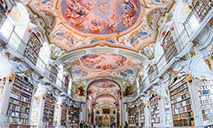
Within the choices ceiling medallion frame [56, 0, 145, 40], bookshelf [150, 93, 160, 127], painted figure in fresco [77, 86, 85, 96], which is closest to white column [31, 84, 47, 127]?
ceiling medallion frame [56, 0, 145, 40]

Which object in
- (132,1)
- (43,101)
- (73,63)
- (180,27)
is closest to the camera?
(180,27)

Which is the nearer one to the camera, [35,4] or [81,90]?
[35,4]

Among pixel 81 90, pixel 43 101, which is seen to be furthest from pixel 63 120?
pixel 81 90

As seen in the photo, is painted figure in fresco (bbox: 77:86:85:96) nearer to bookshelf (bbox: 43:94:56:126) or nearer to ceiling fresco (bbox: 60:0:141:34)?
bookshelf (bbox: 43:94:56:126)

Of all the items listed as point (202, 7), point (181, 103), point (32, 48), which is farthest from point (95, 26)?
point (181, 103)

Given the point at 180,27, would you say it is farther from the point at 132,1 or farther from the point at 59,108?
the point at 59,108

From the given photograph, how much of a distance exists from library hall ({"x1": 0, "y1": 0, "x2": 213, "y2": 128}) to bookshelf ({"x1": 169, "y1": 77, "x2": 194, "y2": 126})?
0.04 metres

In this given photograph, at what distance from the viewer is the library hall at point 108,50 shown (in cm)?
585

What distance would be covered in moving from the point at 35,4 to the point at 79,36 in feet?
13.5

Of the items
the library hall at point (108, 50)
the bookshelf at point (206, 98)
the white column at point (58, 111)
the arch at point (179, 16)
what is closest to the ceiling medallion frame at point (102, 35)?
the library hall at point (108, 50)

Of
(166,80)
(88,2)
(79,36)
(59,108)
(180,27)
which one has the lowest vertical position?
(59,108)

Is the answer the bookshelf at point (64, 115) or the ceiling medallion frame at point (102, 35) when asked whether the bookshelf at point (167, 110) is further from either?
the bookshelf at point (64, 115)

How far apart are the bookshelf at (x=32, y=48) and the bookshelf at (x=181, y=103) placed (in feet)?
25.1

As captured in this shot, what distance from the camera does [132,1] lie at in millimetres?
8922
